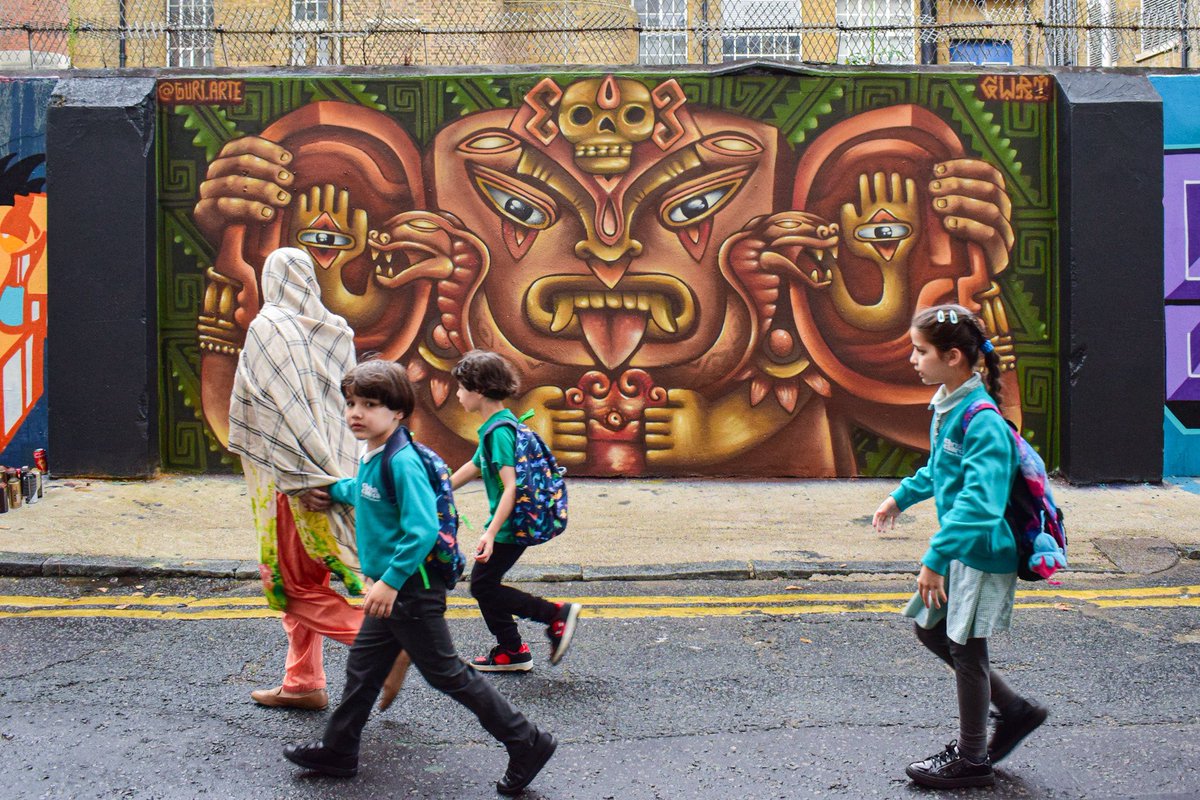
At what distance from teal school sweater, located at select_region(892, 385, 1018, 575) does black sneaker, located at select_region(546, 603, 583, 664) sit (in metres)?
1.79

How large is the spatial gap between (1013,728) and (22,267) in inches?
332

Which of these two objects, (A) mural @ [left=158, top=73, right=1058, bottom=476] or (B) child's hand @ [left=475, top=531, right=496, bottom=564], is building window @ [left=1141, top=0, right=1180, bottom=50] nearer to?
(A) mural @ [left=158, top=73, right=1058, bottom=476]

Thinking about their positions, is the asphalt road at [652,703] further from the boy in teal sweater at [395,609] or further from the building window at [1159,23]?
the building window at [1159,23]

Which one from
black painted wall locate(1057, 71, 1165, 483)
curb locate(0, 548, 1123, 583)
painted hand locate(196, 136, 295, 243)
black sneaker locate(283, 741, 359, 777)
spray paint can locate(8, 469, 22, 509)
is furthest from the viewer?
painted hand locate(196, 136, 295, 243)

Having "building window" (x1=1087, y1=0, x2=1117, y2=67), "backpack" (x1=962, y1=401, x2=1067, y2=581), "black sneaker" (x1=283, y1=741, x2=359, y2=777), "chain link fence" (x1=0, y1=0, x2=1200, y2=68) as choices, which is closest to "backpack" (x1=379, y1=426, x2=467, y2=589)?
"black sneaker" (x1=283, y1=741, x2=359, y2=777)

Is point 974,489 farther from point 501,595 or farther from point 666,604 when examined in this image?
point 666,604

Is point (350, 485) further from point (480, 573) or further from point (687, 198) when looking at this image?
point (687, 198)

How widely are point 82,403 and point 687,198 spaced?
4936mm

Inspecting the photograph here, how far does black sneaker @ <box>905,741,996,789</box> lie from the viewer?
13.0 ft

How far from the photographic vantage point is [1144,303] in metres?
9.03

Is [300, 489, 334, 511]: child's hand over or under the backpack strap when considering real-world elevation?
under

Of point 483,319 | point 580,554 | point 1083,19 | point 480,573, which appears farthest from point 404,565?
point 1083,19

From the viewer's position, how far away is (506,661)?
5.20 m

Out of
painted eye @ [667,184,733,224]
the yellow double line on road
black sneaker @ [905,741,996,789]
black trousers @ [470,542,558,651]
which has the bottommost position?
black sneaker @ [905,741,996,789]
